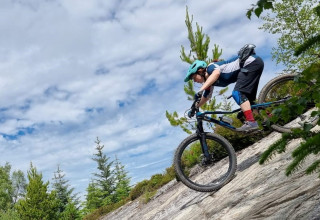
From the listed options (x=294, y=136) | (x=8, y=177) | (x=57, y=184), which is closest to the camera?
(x=294, y=136)

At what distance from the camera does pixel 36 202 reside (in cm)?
3192

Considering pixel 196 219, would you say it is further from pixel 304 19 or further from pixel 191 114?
pixel 304 19

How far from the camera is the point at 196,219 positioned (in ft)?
17.9

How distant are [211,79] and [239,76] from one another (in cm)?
57

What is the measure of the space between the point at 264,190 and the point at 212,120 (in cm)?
225

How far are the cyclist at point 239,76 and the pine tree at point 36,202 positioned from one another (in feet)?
95.5

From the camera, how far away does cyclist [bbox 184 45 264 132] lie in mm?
6398

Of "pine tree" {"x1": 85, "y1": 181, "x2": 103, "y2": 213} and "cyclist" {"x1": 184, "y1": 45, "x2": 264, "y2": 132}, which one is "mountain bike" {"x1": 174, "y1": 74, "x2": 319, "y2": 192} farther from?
"pine tree" {"x1": 85, "y1": 181, "x2": 103, "y2": 213}

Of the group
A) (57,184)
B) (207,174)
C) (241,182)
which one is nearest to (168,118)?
(207,174)

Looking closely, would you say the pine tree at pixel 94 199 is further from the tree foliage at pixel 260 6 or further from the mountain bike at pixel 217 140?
the tree foliage at pixel 260 6

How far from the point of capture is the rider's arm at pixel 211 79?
20.9ft

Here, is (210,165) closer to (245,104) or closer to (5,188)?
(245,104)

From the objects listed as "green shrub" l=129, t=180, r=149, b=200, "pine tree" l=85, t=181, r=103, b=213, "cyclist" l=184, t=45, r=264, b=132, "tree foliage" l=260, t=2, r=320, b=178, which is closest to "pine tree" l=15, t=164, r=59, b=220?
"pine tree" l=85, t=181, r=103, b=213

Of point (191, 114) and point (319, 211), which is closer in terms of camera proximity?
point (319, 211)
